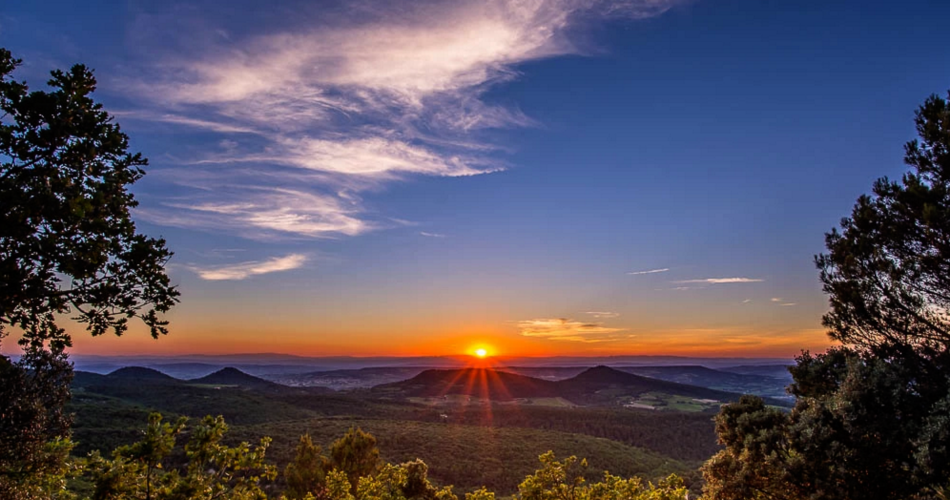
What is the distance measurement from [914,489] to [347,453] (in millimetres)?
30624

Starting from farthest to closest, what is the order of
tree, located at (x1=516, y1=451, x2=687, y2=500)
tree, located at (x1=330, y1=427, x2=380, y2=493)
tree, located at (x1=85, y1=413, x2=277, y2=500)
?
tree, located at (x1=330, y1=427, x2=380, y2=493) < tree, located at (x1=516, y1=451, x2=687, y2=500) < tree, located at (x1=85, y1=413, x2=277, y2=500)

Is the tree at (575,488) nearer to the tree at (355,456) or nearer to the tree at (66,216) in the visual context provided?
the tree at (66,216)

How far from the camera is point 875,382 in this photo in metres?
13.7

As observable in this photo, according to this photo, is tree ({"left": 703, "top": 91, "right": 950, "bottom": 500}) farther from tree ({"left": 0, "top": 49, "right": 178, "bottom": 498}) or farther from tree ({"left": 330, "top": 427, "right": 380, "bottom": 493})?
tree ({"left": 330, "top": 427, "right": 380, "bottom": 493})

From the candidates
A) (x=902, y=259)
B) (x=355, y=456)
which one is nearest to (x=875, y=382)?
(x=902, y=259)

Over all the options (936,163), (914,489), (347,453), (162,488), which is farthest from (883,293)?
(347,453)

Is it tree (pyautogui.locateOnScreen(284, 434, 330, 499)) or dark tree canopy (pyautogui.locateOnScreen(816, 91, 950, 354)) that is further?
tree (pyautogui.locateOnScreen(284, 434, 330, 499))

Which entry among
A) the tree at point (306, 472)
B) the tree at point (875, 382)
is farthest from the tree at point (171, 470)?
the tree at point (306, 472)

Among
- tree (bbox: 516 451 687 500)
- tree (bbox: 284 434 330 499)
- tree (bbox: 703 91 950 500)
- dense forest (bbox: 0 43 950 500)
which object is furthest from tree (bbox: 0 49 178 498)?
tree (bbox: 284 434 330 499)

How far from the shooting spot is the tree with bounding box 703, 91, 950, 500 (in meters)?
13.3

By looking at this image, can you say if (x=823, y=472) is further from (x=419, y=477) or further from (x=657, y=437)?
(x=657, y=437)

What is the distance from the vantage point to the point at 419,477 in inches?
747

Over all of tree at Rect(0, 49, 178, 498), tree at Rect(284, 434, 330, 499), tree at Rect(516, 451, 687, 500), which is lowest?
tree at Rect(284, 434, 330, 499)

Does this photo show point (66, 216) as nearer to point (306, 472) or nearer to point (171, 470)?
point (171, 470)
